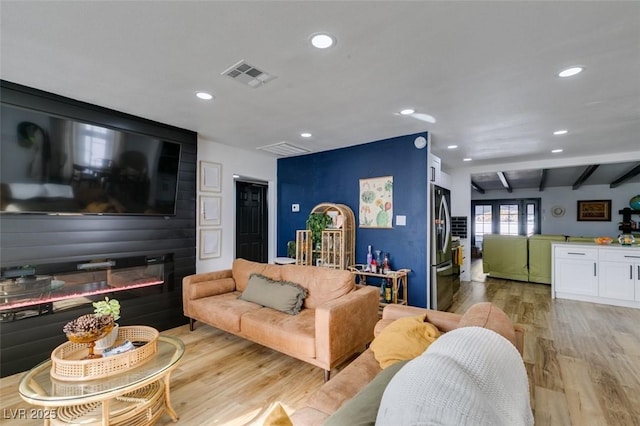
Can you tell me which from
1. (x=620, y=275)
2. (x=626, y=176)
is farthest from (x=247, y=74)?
(x=626, y=176)

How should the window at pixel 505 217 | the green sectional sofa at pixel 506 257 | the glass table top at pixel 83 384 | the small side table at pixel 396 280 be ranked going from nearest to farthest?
the glass table top at pixel 83 384
the small side table at pixel 396 280
the green sectional sofa at pixel 506 257
the window at pixel 505 217

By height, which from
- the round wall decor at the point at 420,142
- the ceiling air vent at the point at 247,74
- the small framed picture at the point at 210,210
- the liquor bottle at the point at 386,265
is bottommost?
the liquor bottle at the point at 386,265

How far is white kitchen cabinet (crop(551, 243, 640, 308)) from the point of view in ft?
13.7

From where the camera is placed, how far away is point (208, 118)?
3.16 m

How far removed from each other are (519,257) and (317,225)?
458 cm

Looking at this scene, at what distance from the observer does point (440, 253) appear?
12.7 feet

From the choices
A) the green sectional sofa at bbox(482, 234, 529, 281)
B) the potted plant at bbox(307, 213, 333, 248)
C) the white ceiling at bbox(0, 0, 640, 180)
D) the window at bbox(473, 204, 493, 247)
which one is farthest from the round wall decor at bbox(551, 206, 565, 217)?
the potted plant at bbox(307, 213, 333, 248)

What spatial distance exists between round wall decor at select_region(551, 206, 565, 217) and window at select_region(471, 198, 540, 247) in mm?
379

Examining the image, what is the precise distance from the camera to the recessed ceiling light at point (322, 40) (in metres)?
1.69

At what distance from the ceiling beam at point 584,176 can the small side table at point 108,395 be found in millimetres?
8570

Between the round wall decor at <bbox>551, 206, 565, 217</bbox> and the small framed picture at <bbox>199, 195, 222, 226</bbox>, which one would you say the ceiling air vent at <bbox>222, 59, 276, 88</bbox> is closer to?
the small framed picture at <bbox>199, 195, 222, 226</bbox>

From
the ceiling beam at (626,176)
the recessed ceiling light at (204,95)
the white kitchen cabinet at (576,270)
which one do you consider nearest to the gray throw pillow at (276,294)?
the recessed ceiling light at (204,95)

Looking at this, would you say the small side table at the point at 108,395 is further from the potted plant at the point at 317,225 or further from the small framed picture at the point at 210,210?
the potted plant at the point at 317,225

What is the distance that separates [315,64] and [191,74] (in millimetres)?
964
